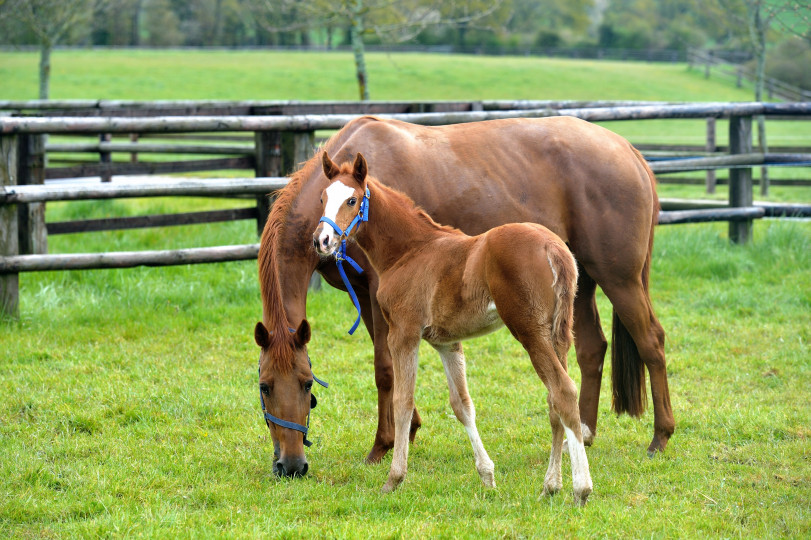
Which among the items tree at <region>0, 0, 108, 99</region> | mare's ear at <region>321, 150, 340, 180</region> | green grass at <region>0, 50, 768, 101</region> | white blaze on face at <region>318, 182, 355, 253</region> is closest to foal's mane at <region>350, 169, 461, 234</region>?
mare's ear at <region>321, 150, 340, 180</region>

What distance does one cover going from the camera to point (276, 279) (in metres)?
4.12

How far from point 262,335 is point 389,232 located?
830 mm

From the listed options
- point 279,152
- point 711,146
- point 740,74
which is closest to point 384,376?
point 279,152

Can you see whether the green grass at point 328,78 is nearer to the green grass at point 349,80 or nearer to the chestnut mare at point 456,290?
the green grass at point 349,80

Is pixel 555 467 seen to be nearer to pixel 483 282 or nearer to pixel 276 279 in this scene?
pixel 483 282

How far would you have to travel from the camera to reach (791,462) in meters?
4.16

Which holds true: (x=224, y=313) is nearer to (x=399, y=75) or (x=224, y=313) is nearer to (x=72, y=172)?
(x=72, y=172)

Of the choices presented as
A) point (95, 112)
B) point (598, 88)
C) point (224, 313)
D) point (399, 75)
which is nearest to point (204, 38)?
point (399, 75)

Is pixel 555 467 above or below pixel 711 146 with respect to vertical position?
below

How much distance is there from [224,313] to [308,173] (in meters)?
2.83


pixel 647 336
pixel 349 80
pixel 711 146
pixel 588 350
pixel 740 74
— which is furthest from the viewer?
pixel 740 74

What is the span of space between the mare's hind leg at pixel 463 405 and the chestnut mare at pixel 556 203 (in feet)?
1.72

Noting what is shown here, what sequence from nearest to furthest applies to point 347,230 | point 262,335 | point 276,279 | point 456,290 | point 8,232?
point 456,290 < point 347,230 < point 262,335 < point 276,279 < point 8,232

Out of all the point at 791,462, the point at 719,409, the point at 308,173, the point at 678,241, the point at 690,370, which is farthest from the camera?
the point at 678,241
